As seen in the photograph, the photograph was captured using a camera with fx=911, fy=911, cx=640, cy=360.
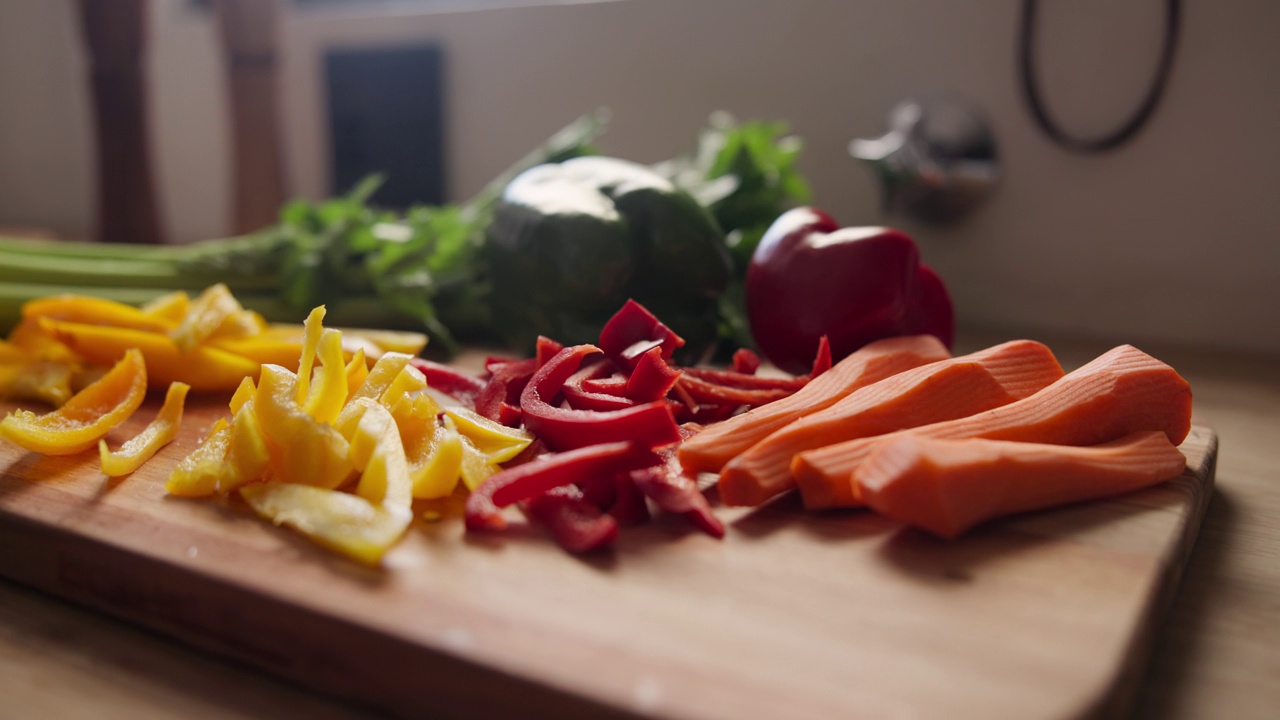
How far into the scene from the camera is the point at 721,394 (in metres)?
1.24

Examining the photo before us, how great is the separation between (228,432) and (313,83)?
2798mm

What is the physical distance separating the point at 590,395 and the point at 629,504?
0.23 metres

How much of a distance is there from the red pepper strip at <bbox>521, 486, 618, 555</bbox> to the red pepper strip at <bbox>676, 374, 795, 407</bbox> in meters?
0.31

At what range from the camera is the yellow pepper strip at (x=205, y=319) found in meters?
1.42

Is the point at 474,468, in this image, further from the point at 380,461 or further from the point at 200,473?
the point at 200,473

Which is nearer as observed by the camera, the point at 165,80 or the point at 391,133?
the point at 391,133

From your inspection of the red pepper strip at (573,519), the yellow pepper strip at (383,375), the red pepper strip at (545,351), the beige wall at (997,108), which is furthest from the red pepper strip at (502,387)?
the beige wall at (997,108)

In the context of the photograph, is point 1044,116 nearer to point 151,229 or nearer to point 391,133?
point 391,133

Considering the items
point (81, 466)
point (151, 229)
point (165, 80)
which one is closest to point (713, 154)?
point (81, 466)

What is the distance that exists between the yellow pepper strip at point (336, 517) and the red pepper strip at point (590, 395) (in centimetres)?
30

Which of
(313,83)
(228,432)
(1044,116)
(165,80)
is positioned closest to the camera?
(228,432)

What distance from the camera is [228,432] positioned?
1.04 metres

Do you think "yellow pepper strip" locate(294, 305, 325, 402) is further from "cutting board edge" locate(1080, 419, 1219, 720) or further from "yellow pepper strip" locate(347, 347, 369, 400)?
"cutting board edge" locate(1080, 419, 1219, 720)

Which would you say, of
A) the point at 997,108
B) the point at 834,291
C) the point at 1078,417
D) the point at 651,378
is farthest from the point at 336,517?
the point at 997,108
